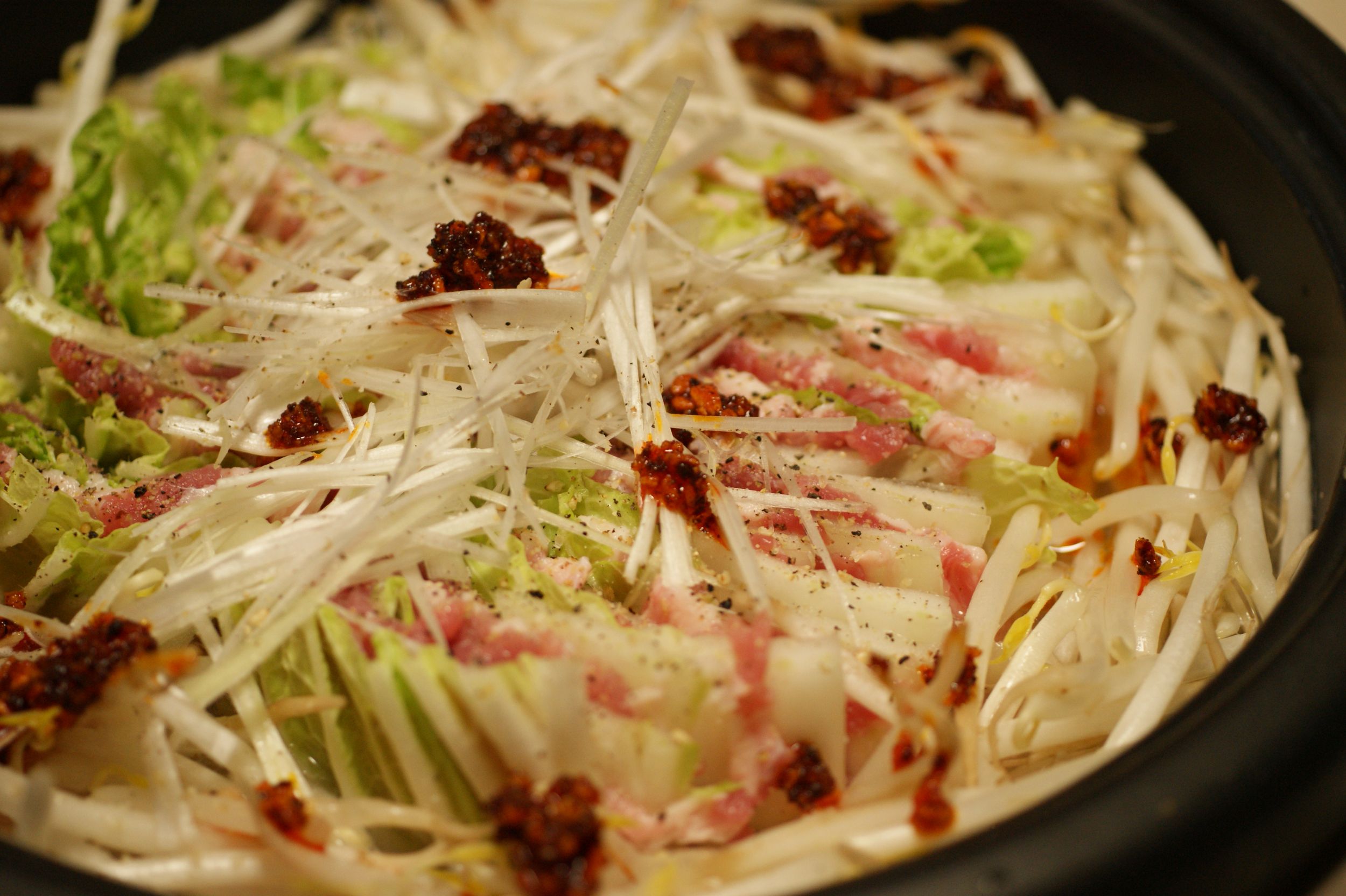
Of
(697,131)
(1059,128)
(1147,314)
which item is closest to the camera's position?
(1147,314)

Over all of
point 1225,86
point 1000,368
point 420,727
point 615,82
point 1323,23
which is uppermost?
point 1323,23

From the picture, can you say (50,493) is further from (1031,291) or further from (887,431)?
(1031,291)

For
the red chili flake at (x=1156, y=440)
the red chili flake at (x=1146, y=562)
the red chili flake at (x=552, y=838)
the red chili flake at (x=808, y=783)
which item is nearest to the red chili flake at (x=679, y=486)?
the red chili flake at (x=808, y=783)

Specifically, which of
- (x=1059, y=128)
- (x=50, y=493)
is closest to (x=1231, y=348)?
(x=1059, y=128)

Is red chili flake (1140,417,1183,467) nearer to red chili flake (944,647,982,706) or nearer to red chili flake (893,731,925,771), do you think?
red chili flake (944,647,982,706)

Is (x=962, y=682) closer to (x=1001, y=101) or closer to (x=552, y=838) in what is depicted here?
(x=552, y=838)

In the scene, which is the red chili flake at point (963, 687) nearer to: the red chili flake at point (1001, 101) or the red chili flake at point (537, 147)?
the red chili flake at point (537, 147)
